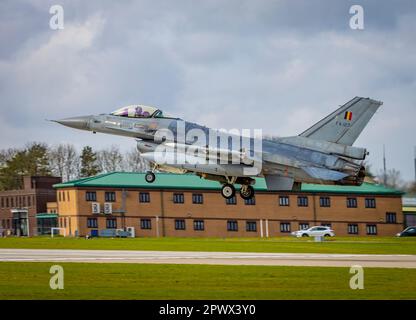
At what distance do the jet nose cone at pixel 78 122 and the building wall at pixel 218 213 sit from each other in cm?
4654

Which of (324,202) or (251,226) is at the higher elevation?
(324,202)

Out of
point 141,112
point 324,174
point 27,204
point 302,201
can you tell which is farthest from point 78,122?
point 27,204

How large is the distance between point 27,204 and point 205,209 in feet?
116

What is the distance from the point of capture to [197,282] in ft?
114

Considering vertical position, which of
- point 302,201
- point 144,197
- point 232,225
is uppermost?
point 144,197

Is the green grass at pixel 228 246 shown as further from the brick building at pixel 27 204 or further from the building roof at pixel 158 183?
the brick building at pixel 27 204

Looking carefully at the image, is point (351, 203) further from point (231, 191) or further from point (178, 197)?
point (231, 191)

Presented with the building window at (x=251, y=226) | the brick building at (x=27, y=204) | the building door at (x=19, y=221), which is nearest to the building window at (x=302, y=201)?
the building window at (x=251, y=226)

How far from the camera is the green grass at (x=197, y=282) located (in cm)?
3144

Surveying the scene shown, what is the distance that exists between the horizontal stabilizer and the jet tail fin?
1.84m

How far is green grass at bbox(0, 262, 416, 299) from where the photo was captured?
31438 millimetres
